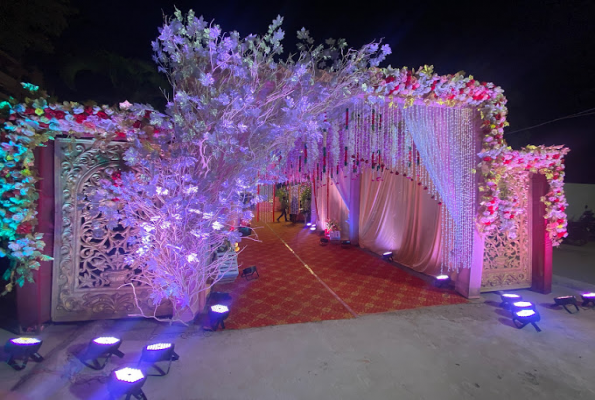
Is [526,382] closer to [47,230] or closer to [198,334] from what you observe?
[198,334]

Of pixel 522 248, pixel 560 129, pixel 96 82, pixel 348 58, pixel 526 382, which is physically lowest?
pixel 526 382

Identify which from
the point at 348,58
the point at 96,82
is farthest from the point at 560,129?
the point at 96,82

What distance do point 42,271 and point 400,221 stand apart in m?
5.84

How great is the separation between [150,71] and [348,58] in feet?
20.7

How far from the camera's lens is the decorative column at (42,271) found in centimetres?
292

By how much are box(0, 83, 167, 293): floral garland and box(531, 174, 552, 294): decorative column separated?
5.18 metres

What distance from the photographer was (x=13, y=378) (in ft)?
7.26

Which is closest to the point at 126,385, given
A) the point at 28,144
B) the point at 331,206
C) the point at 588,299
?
the point at 28,144

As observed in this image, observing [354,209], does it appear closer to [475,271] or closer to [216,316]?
[475,271]

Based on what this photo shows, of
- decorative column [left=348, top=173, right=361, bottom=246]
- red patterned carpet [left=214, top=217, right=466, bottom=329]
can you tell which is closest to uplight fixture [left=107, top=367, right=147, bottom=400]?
red patterned carpet [left=214, top=217, right=466, bottom=329]

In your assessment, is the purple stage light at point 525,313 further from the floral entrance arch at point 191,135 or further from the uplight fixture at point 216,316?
the uplight fixture at point 216,316

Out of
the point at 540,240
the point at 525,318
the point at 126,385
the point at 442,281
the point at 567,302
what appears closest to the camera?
the point at 126,385

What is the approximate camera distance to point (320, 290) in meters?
4.30

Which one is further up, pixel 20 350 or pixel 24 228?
pixel 24 228
